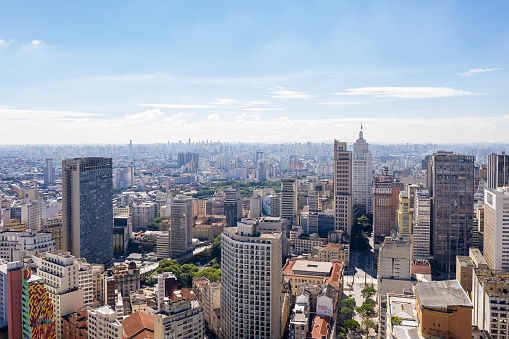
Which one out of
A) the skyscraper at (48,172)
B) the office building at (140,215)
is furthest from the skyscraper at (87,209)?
the skyscraper at (48,172)

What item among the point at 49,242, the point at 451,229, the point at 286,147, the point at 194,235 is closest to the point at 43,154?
the point at 286,147

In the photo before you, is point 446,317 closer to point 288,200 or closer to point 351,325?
point 351,325

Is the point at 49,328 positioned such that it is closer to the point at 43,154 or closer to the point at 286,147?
the point at 43,154

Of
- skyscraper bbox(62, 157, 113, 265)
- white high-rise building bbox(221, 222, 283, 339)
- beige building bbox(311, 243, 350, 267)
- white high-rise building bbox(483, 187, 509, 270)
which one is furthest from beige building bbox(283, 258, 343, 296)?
skyscraper bbox(62, 157, 113, 265)

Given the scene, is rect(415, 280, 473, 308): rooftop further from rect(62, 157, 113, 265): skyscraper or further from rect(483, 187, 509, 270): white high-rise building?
rect(62, 157, 113, 265): skyscraper

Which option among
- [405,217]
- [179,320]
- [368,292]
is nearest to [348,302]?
[368,292]
